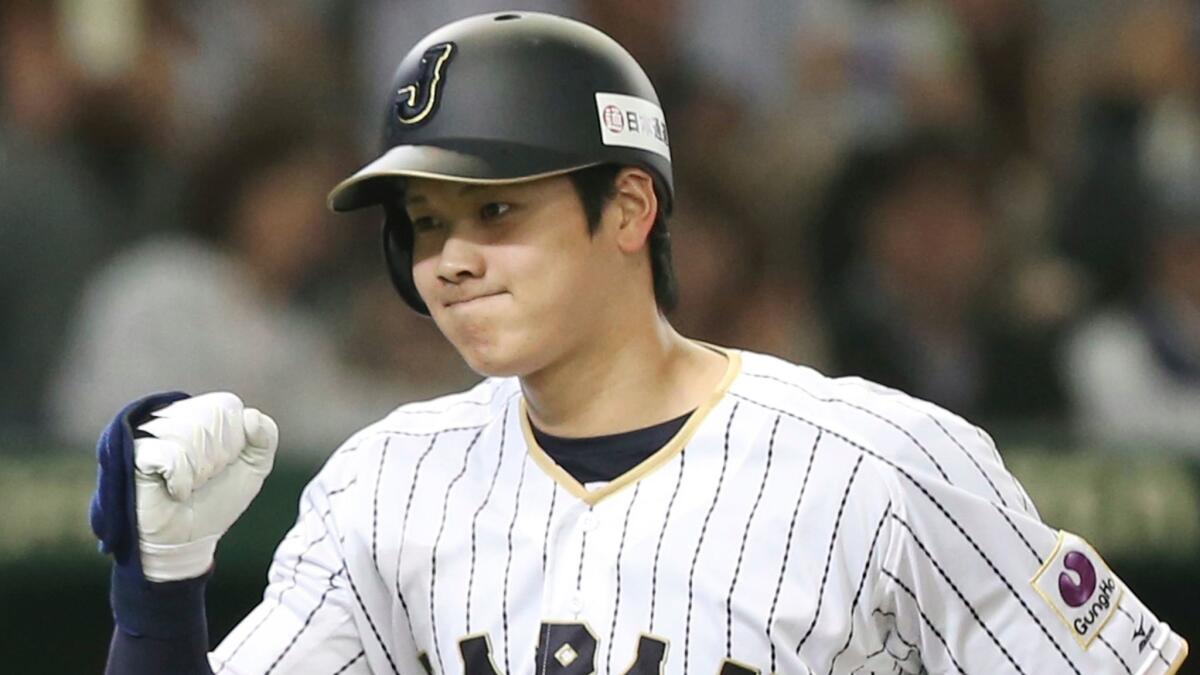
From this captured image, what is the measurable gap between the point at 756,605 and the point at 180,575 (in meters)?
0.69

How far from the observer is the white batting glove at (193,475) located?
239cm

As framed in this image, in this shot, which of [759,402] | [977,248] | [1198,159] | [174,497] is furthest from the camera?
[1198,159]

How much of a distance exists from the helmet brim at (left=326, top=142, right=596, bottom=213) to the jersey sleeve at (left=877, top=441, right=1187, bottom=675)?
1.83 feet

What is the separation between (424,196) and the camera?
259 cm

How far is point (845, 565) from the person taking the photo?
2.50m

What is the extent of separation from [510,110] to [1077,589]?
90 centimetres

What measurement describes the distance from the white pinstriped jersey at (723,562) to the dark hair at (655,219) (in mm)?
129

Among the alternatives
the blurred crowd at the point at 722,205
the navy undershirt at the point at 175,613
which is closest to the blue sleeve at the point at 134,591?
the navy undershirt at the point at 175,613

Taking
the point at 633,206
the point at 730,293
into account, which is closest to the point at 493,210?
the point at 633,206

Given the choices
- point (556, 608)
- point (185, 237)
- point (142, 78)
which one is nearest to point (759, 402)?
point (556, 608)

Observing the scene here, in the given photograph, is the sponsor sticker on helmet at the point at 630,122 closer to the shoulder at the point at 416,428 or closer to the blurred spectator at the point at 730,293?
the shoulder at the point at 416,428

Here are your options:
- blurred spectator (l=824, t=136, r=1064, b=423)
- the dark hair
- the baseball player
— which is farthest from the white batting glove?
blurred spectator (l=824, t=136, r=1064, b=423)

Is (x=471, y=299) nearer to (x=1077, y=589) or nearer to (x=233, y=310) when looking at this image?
(x=1077, y=589)

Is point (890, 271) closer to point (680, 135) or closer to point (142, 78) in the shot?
point (680, 135)
